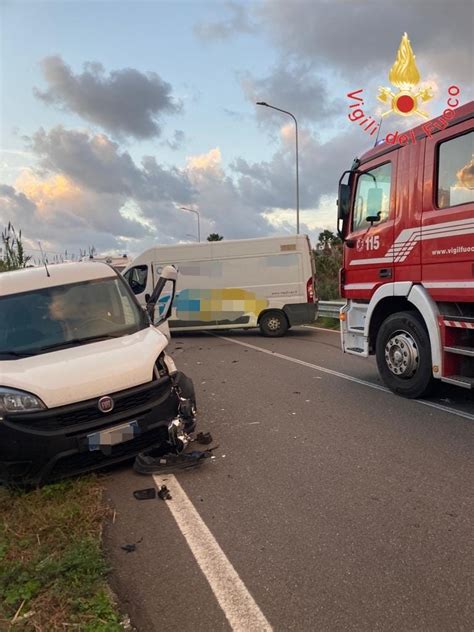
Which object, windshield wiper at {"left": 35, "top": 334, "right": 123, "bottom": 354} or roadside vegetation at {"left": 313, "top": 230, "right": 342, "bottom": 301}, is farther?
roadside vegetation at {"left": 313, "top": 230, "right": 342, "bottom": 301}

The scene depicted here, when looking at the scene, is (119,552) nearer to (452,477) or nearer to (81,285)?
(452,477)

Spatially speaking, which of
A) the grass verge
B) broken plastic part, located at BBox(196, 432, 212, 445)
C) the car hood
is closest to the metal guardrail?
broken plastic part, located at BBox(196, 432, 212, 445)

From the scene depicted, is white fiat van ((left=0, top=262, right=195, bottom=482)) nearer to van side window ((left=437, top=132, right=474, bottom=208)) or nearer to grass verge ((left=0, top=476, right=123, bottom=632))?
grass verge ((left=0, top=476, right=123, bottom=632))

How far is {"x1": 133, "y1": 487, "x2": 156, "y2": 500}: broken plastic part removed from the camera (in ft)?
12.9

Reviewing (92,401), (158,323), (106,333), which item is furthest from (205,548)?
(158,323)

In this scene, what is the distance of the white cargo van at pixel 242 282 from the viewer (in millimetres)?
13594

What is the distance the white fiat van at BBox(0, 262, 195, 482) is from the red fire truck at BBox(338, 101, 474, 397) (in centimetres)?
283

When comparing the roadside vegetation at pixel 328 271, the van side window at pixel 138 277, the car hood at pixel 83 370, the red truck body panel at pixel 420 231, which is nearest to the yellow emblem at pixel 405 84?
the red truck body panel at pixel 420 231

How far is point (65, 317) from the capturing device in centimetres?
501

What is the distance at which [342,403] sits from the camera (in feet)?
21.1

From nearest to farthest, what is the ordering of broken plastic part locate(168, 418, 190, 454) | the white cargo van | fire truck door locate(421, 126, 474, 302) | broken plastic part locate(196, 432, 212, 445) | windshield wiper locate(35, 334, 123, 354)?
broken plastic part locate(168, 418, 190, 454) < windshield wiper locate(35, 334, 123, 354) < broken plastic part locate(196, 432, 212, 445) < fire truck door locate(421, 126, 474, 302) < the white cargo van

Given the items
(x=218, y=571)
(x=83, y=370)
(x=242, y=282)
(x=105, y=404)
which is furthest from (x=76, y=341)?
(x=242, y=282)

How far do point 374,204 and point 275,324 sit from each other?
7263 millimetres

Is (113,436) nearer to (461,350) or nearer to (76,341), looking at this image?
(76,341)
